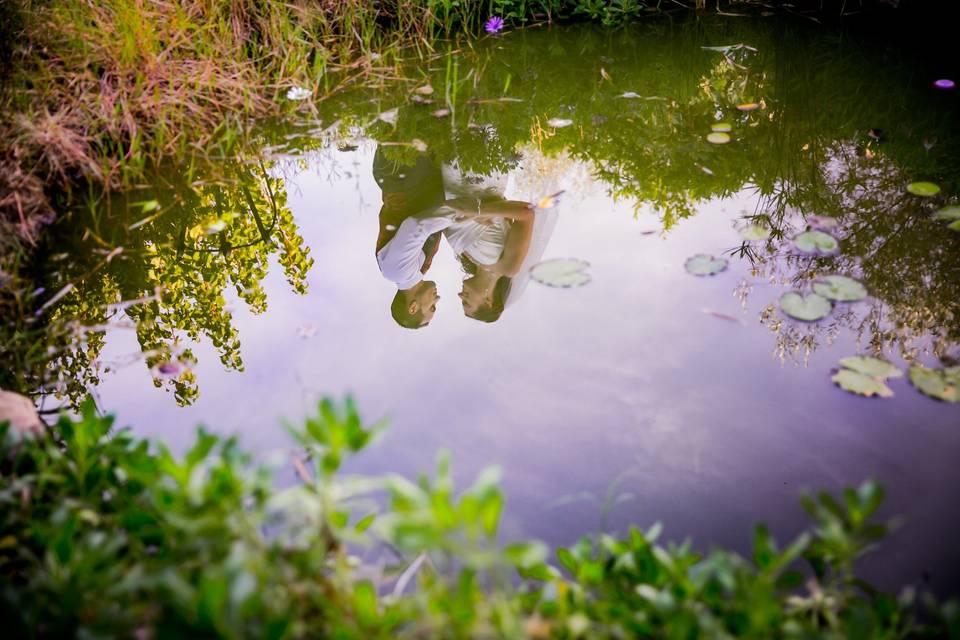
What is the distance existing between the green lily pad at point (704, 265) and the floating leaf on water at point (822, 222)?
0.42 metres

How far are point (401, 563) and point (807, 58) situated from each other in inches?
153

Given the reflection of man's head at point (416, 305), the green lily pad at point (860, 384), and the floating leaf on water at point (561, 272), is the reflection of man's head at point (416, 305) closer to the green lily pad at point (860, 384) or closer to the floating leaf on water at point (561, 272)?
the floating leaf on water at point (561, 272)

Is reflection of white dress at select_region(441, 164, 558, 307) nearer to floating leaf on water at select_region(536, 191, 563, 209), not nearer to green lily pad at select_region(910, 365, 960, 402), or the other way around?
floating leaf on water at select_region(536, 191, 563, 209)

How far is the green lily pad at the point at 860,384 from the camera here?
5.81 ft

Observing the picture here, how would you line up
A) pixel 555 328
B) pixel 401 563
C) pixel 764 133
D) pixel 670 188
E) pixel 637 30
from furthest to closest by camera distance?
pixel 637 30
pixel 764 133
pixel 670 188
pixel 555 328
pixel 401 563

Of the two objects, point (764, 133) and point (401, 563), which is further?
point (764, 133)

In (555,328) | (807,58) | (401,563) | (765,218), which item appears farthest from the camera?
(807,58)

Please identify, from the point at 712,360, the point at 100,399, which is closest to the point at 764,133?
the point at 712,360

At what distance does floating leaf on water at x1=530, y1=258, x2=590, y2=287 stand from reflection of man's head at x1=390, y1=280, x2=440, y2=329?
1.25 feet

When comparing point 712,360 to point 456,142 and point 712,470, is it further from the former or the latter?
point 456,142

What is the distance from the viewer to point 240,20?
3.44m

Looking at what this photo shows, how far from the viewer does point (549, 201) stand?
108 inches

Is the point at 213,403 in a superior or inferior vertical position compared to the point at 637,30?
inferior

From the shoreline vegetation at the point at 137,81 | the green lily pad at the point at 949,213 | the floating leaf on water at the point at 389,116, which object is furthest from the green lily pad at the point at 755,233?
the shoreline vegetation at the point at 137,81
